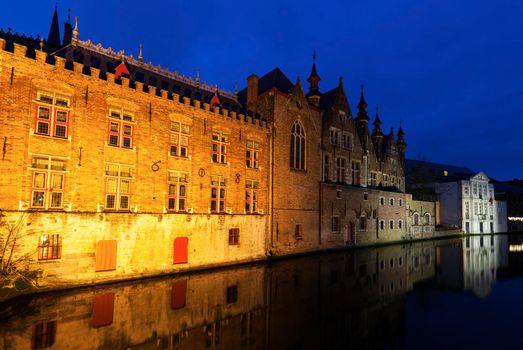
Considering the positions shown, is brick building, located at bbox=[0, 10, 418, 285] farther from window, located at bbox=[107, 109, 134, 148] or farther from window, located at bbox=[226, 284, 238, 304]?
window, located at bbox=[226, 284, 238, 304]

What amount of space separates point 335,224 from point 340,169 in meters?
6.48

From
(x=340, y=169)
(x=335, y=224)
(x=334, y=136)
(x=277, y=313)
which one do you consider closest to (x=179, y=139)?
(x=277, y=313)

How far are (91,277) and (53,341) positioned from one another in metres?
7.80

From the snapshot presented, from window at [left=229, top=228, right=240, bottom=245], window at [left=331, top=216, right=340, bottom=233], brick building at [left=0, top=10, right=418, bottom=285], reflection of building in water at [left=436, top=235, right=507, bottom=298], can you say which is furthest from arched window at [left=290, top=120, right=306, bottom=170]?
reflection of building in water at [left=436, top=235, right=507, bottom=298]

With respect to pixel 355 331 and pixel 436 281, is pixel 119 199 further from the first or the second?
pixel 436 281

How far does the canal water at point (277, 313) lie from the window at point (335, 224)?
1204 cm

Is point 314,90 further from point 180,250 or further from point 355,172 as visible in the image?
point 180,250

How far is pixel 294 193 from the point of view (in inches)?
1188

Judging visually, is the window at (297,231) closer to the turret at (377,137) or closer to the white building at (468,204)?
the turret at (377,137)

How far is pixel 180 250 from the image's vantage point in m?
21.5

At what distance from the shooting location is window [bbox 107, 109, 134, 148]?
19.6m

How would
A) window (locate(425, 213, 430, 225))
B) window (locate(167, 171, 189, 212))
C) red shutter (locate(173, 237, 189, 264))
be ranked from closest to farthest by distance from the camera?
red shutter (locate(173, 237, 189, 264))
window (locate(167, 171, 189, 212))
window (locate(425, 213, 430, 225))

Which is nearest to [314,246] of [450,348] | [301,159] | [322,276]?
[301,159]

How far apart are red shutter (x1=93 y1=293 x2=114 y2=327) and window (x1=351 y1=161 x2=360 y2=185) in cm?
3032
